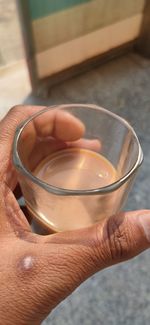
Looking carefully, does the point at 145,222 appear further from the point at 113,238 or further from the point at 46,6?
the point at 46,6

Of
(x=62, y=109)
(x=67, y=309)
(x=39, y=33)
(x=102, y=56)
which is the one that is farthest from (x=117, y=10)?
(x=67, y=309)

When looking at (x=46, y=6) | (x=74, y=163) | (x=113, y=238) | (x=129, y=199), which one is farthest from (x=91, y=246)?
(x=46, y=6)

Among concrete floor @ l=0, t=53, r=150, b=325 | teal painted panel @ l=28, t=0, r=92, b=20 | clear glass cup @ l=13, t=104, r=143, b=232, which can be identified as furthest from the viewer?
teal painted panel @ l=28, t=0, r=92, b=20

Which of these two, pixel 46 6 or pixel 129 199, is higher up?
pixel 46 6

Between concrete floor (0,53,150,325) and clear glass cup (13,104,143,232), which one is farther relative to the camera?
concrete floor (0,53,150,325)

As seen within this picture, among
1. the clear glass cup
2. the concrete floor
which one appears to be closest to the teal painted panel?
the concrete floor

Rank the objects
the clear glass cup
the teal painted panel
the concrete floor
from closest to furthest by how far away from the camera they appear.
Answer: the clear glass cup
the concrete floor
the teal painted panel

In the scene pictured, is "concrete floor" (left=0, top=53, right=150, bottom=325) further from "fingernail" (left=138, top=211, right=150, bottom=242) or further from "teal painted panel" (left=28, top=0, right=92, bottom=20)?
"fingernail" (left=138, top=211, right=150, bottom=242)
